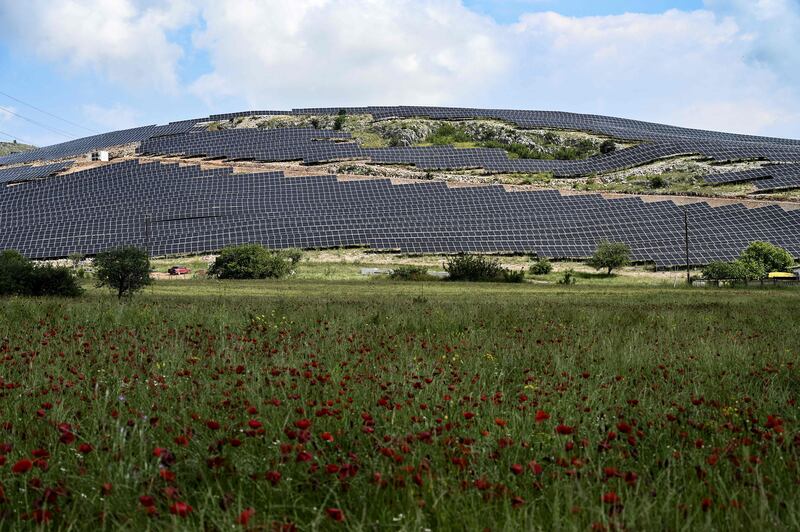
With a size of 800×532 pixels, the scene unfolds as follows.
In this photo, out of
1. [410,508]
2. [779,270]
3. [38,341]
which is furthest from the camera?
[779,270]

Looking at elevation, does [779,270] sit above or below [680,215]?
below

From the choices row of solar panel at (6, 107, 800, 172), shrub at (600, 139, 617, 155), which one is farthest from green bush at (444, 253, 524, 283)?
row of solar panel at (6, 107, 800, 172)

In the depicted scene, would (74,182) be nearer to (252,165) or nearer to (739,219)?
(252,165)

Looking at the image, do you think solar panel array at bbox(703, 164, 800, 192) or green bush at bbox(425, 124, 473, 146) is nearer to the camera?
solar panel array at bbox(703, 164, 800, 192)

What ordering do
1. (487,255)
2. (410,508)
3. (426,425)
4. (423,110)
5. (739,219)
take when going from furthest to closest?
(423,110) < (739,219) < (487,255) < (426,425) < (410,508)

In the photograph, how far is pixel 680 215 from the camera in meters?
61.8

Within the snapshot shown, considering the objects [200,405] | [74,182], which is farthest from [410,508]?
[74,182]

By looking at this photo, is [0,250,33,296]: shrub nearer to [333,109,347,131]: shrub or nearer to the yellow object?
the yellow object

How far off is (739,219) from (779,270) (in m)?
9.78

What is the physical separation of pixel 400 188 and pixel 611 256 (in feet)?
82.5

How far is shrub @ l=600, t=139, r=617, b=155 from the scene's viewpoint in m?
88.6

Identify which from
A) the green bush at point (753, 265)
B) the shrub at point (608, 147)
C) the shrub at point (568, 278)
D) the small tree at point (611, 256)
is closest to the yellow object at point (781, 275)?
the green bush at point (753, 265)

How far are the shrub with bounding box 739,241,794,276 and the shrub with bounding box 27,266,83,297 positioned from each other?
45.5m

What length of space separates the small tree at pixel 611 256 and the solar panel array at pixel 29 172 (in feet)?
220
